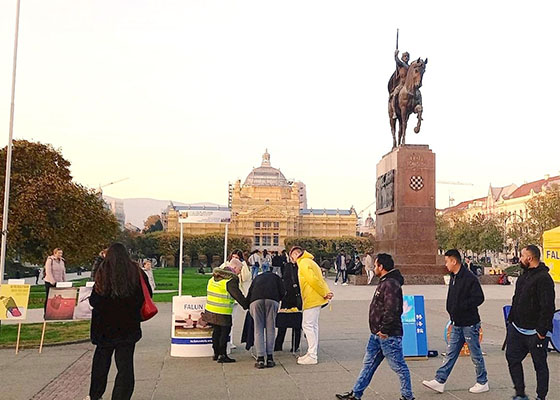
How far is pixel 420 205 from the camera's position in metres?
28.5

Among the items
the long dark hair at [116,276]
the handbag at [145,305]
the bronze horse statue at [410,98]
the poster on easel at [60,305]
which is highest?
the bronze horse statue at [410,98]

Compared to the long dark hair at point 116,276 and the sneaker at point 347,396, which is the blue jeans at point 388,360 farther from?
the long dark hair at point 116,276

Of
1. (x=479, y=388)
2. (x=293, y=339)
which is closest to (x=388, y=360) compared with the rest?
(x=479, y=388)

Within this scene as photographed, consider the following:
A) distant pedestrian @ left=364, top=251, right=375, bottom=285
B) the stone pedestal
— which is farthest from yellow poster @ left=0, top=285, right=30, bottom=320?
distant pedestrian @ left=364, top=251, right=375, bottom=285

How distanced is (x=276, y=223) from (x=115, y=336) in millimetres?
142907

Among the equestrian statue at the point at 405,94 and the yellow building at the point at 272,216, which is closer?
the equestrian statue at the point at 405,94

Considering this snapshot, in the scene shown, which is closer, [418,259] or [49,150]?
[418,259]

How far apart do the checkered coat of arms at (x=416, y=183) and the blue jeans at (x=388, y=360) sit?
864 inches

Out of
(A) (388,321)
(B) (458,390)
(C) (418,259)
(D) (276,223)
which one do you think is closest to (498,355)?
(B) (458,390)

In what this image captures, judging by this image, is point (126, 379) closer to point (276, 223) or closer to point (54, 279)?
point (54, 279)

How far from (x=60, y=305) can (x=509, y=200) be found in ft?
433

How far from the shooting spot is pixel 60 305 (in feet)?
37.2

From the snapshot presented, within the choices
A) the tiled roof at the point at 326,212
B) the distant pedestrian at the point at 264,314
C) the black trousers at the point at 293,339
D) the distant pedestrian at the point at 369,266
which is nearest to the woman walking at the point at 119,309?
the distant pedestrian at the point at 264,314

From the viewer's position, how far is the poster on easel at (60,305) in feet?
37.1
